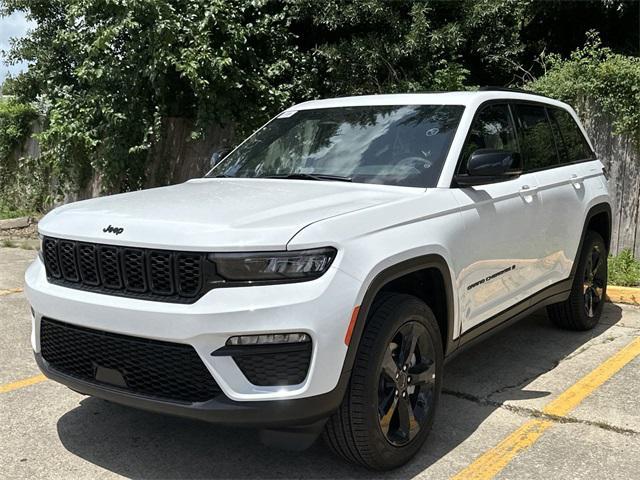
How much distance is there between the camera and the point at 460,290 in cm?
377

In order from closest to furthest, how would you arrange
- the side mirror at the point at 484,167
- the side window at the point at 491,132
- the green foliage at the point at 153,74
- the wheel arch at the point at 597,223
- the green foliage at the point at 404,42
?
the side mirror at the point at 484,167 → the side window at the point at 491,132 → the wheel arch at the point at 597,223 → the green foliage at the point at 153,74 → the green foliage at the point at 404,42

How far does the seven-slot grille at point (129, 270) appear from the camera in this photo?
9.61 ft

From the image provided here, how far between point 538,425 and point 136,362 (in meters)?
2.34

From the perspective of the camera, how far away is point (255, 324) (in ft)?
9.22

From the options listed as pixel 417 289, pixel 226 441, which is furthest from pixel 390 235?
pixel 226 441

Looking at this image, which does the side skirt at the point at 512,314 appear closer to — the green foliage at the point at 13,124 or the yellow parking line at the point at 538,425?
the yellow parking line at the point at 538,425

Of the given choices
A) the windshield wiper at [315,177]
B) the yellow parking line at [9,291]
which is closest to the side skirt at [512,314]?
the windshield wiper at [315,177]

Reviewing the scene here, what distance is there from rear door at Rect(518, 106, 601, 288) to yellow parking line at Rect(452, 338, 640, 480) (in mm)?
713

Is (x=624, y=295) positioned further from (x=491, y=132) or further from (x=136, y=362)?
(x=136, y=362)

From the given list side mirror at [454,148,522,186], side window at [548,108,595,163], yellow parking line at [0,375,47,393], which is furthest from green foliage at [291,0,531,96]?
yellow parking line at [0,375,47,393]

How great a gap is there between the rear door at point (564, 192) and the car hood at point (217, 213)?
1531 millimetres

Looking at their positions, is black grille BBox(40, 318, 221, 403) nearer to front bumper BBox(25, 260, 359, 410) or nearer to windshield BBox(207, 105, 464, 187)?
front bumper BBox(25, 260, 359, 410)

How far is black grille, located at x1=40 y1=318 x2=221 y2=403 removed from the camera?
2930 millimetres

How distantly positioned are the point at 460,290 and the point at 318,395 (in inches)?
48.6
